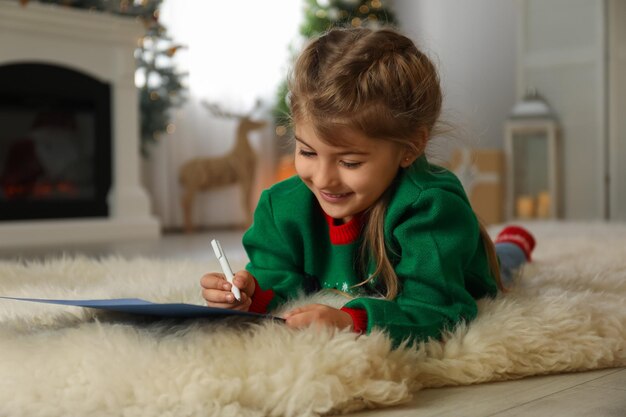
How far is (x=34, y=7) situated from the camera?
3195 mm

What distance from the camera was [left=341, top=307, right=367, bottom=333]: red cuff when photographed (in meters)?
0.85

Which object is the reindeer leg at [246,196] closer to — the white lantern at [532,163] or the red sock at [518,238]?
the white lantern at [532,163]

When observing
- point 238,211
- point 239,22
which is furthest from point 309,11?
point 238,211

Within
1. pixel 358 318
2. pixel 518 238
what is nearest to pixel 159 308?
pixel 358 318

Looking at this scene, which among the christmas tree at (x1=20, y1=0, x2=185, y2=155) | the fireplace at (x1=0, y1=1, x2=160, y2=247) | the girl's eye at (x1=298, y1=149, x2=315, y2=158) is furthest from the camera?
the christmas tree at (x1=20, y1=0, x2=185, y2=155)

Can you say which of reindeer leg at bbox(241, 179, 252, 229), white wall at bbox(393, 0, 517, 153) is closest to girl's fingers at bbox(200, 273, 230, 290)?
reindeer leg at bbox(241, 179, 252, 229)

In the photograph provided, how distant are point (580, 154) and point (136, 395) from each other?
12.1 feet

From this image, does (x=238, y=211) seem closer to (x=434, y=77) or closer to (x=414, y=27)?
(x=414, y=27)

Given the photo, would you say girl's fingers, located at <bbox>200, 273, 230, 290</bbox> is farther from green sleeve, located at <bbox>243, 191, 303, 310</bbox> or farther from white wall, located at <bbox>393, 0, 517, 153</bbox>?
white wall, located at <bbox>393, 0, 517, 153</bbox>

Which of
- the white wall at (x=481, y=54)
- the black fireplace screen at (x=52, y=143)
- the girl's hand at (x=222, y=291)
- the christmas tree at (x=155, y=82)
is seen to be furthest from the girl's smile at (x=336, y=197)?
the white wall at (x=481, y=54)

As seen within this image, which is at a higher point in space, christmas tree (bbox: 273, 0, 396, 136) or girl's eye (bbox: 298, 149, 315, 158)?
christmas tree (bbox: 273, 0, 396, 136)

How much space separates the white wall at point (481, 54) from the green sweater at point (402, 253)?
3711 mm

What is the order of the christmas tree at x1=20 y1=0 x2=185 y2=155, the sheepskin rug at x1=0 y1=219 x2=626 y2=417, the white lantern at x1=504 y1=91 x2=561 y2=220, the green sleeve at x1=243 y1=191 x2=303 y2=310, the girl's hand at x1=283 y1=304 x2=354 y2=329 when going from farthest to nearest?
the white lantern at x1=504 y1=91 x2=561 y2=220
the christmas tree at x1=20 y1=0 x2=185 y2=155
the green sleeve at x1=243 y1=191 x2=303 y2=310
the girl's hand at x1=283 y1=304 x2=354 y2=329
the sheepskin rug at x1=0 y1=219 x2=626 y2=417

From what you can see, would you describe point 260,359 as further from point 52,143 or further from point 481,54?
point 481,54
